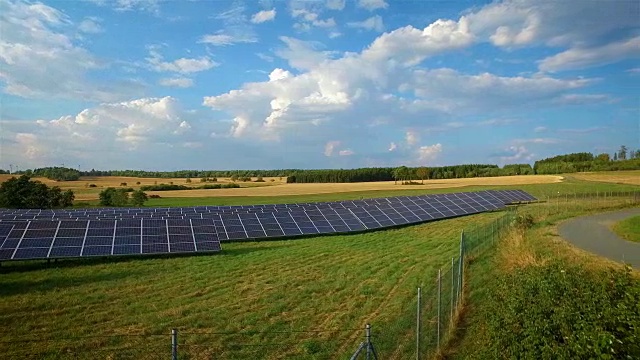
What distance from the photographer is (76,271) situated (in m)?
21.6

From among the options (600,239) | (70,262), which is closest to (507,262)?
(600,239)

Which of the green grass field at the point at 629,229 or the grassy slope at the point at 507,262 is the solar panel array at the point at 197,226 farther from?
the green grass field at the point at 629,229

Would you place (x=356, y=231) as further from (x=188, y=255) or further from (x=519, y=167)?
(x=519, y=167)

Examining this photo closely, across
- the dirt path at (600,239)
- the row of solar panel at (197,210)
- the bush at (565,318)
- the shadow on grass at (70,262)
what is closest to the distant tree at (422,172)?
the row of solar panel at (197,210)

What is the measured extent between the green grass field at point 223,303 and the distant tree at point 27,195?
48.2 metres

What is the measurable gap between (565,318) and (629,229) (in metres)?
31.1

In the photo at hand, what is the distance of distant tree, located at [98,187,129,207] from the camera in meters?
73.4

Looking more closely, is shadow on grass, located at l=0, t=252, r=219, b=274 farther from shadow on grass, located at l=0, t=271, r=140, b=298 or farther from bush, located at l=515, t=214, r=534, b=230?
bush, located at l=515, t=214, r=534, b=230

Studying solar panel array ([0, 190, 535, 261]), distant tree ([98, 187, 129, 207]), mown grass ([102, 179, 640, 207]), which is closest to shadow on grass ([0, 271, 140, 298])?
solar panel array ([0, 190, 535, 261])

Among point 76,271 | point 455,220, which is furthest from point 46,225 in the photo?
point 455,220

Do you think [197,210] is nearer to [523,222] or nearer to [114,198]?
[523,222]

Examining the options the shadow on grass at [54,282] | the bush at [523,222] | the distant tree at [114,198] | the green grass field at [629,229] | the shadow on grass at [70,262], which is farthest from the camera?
the distant tree at [114,198]

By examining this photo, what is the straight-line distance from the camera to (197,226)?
29406mm

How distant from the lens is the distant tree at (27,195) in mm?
62938
